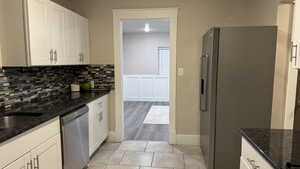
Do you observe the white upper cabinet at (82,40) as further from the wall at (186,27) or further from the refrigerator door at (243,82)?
the refrigerator door at (243,82)

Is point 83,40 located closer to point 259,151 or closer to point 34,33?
point 34,33

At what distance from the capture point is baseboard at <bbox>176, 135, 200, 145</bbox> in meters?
3.52

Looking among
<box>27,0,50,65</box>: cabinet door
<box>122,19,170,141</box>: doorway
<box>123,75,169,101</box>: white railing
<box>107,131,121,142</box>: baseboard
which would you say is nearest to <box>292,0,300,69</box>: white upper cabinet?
<box>27,0,50,65</box>: cabinet door

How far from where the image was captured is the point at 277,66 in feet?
7.61

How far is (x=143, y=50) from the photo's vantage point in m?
7.54

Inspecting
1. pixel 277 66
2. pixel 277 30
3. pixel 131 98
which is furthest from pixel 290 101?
pixel 131 98

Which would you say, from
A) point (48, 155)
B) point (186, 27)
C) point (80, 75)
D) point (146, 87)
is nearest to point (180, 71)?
point (186, 27)

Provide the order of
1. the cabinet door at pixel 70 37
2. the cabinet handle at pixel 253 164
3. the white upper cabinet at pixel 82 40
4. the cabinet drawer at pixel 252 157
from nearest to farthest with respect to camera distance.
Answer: the cabinet drawer at pixel 252 157 → the cabinet handle at pixel 253 164 → the cabinet door at pixel 70 37 → the white upper cabinet at pixel 82 40

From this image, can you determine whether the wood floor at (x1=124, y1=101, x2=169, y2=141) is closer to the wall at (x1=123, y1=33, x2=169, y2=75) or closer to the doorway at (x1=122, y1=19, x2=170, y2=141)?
the doorway at (x1=122, y1=19, x2=170, y2=141)

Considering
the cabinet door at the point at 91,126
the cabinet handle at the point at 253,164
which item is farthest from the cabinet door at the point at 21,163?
the cabinet handle at the point at 253,164

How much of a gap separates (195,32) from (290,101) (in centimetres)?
170

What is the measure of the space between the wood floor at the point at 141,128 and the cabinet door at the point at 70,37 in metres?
1.76

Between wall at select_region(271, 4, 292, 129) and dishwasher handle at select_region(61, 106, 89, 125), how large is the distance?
7.17 feet

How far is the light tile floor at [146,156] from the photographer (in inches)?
111
